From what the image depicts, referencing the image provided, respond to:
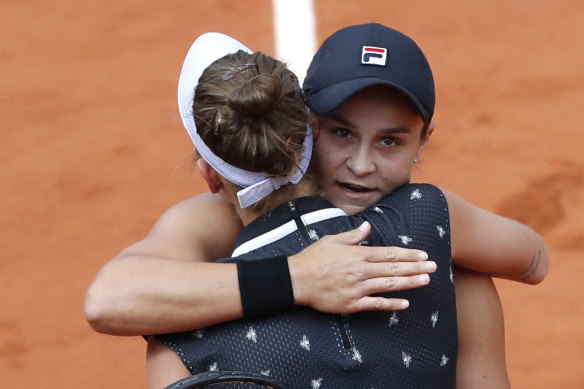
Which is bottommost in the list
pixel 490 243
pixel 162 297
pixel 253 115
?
pixel 490 243

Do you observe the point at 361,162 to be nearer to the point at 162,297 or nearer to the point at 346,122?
the point at 346,122

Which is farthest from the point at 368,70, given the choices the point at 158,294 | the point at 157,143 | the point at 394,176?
the point at 157,143

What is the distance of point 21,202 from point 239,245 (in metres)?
4.61

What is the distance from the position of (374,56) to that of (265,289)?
0.82 metres

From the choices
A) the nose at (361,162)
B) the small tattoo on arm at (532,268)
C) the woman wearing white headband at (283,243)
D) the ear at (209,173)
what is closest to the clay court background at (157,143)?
the small tattoo on arm at (532,268)

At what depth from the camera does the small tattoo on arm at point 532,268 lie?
3.01 meters

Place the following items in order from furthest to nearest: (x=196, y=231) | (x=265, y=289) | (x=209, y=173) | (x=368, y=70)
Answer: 1. (x=368, y=70)
2. (x=196, y=231)
3. (x=209, y=173)
4. (x=265, y=289)

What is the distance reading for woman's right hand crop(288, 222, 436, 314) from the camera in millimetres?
2332

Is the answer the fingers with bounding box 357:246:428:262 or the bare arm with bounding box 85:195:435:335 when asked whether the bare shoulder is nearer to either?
the bare arm with bounding box 85:195:435:335

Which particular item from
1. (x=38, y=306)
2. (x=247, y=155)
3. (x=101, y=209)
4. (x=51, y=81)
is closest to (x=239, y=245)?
(x=247, y=155)

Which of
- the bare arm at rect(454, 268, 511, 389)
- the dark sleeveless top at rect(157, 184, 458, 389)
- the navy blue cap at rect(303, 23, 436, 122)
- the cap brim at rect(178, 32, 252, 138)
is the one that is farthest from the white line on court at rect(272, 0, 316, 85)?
the dark sleeveless top at rect(157, 184, 458, 389)

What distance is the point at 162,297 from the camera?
2.36 metres

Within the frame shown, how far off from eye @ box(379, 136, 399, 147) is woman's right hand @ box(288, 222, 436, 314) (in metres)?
0.55

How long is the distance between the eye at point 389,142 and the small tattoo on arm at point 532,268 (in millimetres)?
509
